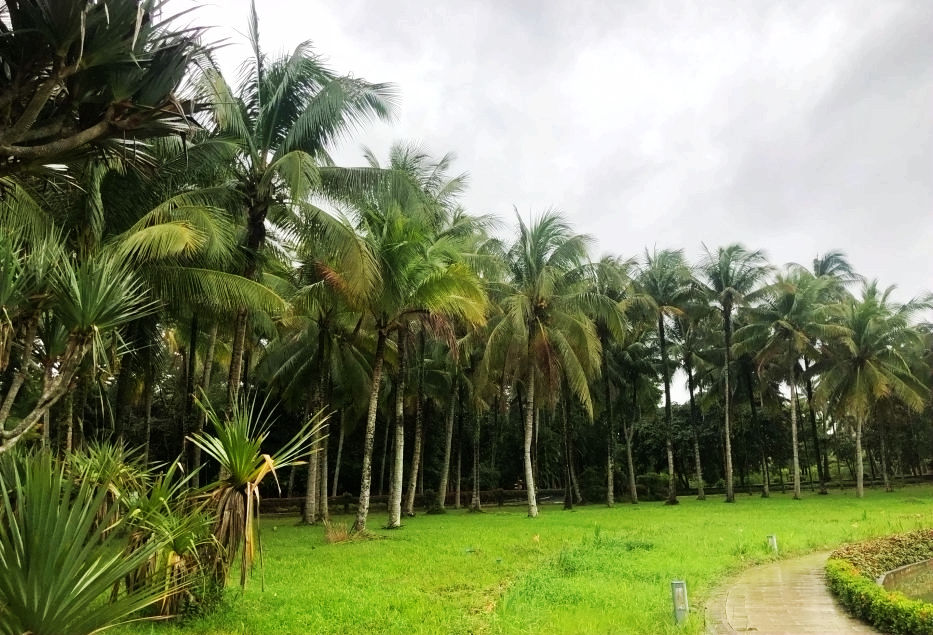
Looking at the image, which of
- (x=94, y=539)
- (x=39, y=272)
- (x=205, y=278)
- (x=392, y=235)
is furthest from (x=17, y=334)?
(x=392, y=235)

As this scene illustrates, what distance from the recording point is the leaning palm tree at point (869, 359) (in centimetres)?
2816

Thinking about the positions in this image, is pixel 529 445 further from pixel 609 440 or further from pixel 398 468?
pixel 609 440

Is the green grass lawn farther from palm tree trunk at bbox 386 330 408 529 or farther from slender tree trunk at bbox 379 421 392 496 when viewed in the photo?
slender tree trunk at bbox 379 421 392 496

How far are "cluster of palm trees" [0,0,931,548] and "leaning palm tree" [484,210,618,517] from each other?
92 millimetres

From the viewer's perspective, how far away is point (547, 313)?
23.6 m

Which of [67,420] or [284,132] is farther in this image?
[284,132]

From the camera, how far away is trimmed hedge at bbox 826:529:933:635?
6.56 metres

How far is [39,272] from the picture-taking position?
19.8 ft

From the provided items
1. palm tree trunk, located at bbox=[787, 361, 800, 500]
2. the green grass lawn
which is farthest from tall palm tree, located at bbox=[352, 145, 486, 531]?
palm tree trunk, located at bbox=[787, 361, 800, 500]

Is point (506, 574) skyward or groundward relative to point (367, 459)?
groundward

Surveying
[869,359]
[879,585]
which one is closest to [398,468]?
[879,585]

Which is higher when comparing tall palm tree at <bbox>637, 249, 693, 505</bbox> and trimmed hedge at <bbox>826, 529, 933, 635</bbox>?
tall palm tree at <bbox>637, 249, 693, 505</bbox>

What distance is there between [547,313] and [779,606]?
52.5ft

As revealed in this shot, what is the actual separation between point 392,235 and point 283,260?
4315mm
